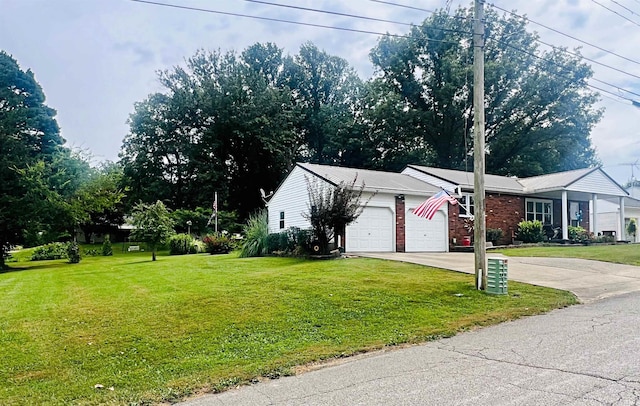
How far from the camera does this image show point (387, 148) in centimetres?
4234

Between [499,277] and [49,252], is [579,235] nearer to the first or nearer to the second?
[499,277]

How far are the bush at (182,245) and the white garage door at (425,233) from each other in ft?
42.1

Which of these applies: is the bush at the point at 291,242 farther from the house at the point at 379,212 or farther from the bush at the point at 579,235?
the bush at the point at 579,235

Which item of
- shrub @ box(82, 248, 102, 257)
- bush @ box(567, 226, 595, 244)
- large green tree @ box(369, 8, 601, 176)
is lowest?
shrub @ box(82, 248, 102, 257)

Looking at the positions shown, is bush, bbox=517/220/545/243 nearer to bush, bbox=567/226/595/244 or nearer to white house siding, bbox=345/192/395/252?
bush, bbox=567/226/595/244

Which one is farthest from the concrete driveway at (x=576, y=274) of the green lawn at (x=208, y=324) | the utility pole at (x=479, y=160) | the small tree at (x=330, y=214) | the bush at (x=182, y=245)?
the bush at (x=182, y=245)

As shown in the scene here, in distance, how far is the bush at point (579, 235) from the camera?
2514 cm

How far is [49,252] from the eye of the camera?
29969mm

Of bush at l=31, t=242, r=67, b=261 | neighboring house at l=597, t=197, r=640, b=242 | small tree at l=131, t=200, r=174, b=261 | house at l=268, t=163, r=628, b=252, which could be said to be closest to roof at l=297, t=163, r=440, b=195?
house at l=268, t=163, r=628, b=252

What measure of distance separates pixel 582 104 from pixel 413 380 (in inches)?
1568

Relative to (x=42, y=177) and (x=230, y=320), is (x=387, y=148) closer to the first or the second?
(x=42, y=177)

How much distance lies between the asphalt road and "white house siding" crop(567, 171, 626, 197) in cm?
2119

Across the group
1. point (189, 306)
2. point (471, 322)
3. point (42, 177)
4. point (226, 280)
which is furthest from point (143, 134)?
point (471, 322)

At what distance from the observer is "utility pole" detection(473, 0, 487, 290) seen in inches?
406
